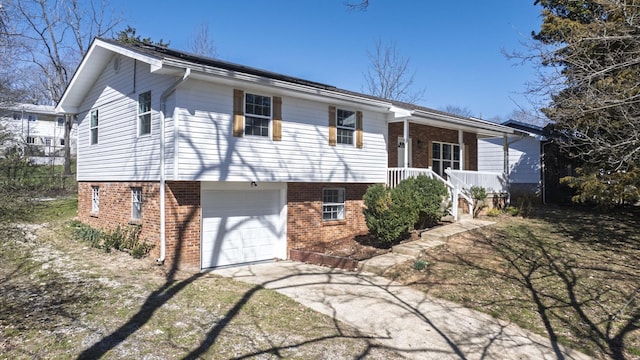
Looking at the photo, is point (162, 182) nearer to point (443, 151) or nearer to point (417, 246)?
point (417, 246)

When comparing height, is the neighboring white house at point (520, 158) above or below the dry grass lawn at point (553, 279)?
above

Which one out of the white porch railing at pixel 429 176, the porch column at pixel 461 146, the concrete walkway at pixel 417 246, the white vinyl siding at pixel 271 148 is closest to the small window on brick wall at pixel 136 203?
the white vinyl siding at pixel 271 148

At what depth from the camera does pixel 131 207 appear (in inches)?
440

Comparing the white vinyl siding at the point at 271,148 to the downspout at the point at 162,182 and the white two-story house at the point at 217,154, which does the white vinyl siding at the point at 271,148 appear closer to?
the white two-story house at the point at 217,154

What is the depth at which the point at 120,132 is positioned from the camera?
11516 millimetres

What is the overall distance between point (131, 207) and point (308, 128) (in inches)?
Result: 207

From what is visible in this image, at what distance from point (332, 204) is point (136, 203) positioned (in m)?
5.60

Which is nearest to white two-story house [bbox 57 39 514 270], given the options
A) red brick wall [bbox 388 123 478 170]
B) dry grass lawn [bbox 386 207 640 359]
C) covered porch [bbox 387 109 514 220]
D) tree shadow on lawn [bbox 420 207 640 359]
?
covered porch [bbox 387 109 514 220]

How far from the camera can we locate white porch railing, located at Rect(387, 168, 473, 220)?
44.2ft

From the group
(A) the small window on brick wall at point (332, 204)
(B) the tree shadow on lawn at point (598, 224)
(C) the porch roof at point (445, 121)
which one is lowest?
(B) the tree shadow on lawn at point (598, 224)

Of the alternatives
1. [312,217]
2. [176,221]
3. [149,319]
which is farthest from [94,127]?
[149,319]

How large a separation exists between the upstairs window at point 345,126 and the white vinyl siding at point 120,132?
5.00 metres

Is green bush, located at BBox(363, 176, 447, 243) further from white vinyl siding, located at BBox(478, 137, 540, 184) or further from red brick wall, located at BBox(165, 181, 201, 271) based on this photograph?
white vinyl siding, located at BBox(478, 137, 540, 184)

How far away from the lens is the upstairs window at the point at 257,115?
10.3m
